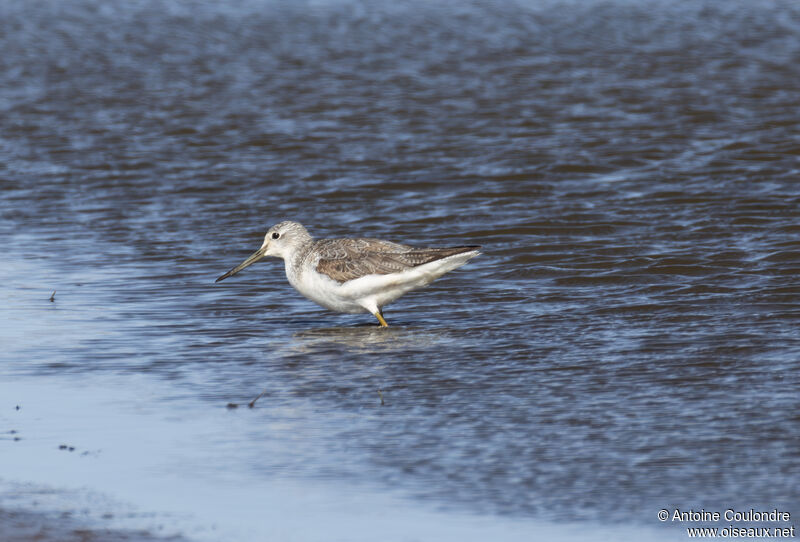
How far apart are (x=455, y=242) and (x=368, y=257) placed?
2814mm

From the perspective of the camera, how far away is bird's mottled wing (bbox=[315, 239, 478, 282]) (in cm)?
1084

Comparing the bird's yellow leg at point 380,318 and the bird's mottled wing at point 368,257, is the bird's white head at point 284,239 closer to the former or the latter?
the bird's mottled wing at point 368,257

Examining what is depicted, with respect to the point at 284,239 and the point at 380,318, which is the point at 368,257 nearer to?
the point at 380,318

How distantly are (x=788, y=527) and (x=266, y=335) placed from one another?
526 cm

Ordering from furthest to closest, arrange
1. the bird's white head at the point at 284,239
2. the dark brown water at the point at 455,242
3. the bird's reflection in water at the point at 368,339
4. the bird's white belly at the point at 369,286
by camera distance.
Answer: the bird's white head at the point at 284,239, the bird's white belly at the point at 369,286, the bird's reflection in water at the point at 368,339, the dark brown water at the point at 455,242

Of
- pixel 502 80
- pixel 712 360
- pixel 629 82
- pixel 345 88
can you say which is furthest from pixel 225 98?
pixel 712 360

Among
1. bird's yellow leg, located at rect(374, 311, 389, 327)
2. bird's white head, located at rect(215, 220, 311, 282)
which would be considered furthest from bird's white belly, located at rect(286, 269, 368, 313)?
bird's white head, located at rect(215, 220, 311, 282)

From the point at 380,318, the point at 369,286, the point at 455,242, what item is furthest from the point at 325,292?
the point at 455,242

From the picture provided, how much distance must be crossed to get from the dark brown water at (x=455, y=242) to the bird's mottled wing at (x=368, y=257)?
50 centimetres

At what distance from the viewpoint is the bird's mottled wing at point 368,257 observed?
35.6 feet

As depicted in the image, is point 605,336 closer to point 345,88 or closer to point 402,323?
point 402,323

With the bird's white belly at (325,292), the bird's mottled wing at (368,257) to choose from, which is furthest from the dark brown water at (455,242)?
the bird's mottled wing at (368,257)

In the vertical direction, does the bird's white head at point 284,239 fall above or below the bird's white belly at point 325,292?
above

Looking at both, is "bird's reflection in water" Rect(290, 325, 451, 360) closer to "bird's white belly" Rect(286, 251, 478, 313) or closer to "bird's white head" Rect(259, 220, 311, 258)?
"bird's white belly" Rect(286, 251, 478, 313)
